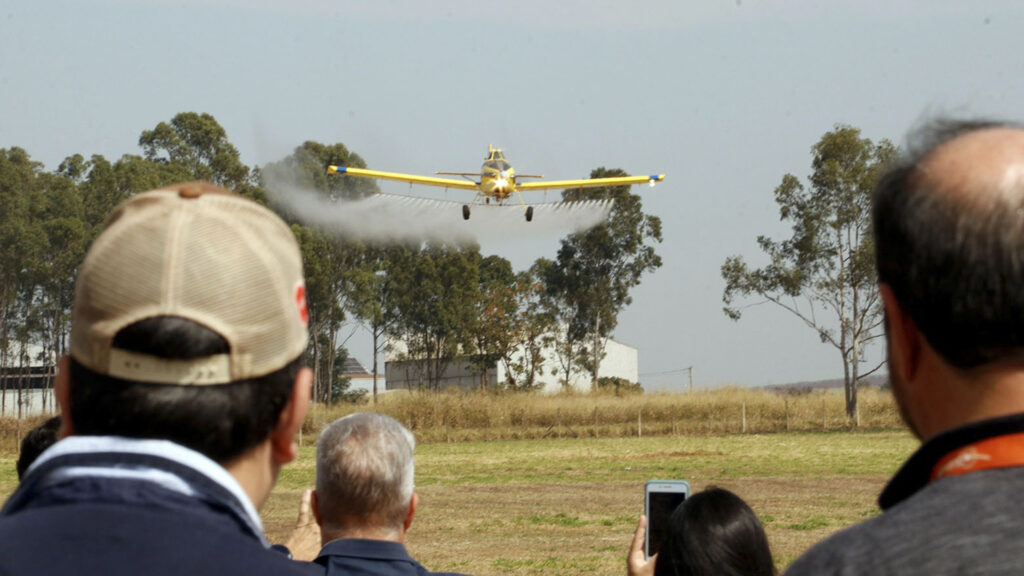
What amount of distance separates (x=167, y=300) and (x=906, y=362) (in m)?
0.96

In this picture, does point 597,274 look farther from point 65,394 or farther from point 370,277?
point 65,394

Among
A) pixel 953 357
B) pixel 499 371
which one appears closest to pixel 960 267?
pixel 953 357

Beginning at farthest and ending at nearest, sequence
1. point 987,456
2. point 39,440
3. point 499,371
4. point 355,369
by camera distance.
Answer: point 355,369 < point 499,371 < point 39,440 < point 987,456

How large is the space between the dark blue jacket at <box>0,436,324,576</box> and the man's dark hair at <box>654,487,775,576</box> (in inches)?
70.9

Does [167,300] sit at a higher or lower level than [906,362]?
higher

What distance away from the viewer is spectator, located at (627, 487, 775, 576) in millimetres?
3053

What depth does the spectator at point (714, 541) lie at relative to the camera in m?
3.05

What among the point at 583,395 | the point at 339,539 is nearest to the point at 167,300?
the point at 339,539

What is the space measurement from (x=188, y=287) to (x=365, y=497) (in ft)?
6.41

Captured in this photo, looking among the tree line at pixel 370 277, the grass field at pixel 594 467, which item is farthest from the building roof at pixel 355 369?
the grass field at pixel 594 467

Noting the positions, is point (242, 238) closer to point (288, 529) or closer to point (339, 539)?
point (339, 539)

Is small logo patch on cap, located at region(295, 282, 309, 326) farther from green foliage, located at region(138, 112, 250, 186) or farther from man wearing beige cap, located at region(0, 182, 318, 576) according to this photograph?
green foliage, located at region(138, 112, 250, 186)

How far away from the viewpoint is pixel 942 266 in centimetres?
140

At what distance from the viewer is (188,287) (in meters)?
1.48
